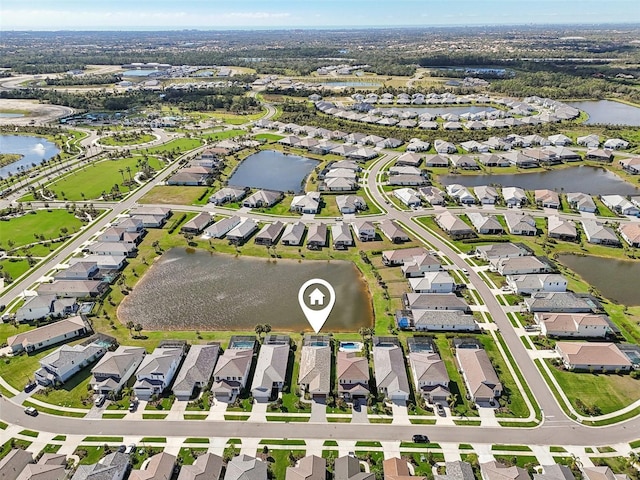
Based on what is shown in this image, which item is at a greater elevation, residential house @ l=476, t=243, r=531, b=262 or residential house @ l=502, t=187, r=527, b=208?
residential house @ l=502, t=187, r=527, b=208

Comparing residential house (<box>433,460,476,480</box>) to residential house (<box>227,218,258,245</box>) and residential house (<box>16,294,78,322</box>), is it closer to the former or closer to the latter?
residential house (<box>16,294,78,322</box>)

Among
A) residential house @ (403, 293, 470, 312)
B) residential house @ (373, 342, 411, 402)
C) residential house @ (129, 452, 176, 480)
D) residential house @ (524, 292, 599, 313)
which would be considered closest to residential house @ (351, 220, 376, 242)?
residential house @ (403, 293, 470, 312)

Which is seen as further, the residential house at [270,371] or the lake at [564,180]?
the lake at [564,180]

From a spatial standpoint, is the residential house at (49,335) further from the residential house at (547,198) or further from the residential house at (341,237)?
the residential house at (547,198)

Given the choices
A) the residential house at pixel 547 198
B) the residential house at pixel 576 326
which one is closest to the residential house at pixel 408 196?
the residential house at pixel 547 198

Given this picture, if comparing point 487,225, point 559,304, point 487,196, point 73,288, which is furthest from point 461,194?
point 73,288
